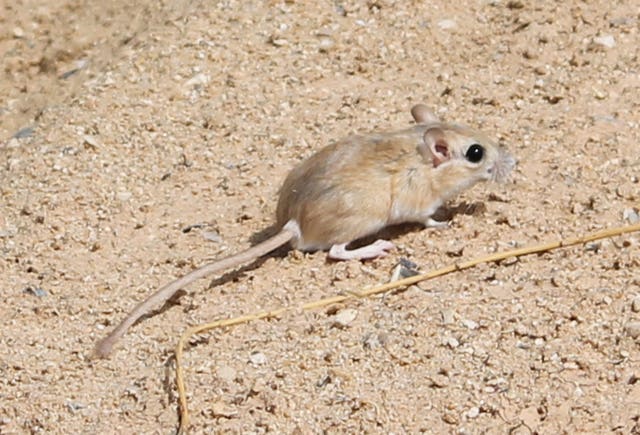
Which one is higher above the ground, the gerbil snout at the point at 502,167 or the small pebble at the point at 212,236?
the gerbil snout at the point at 502,167

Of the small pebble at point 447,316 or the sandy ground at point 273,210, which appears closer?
the sandy ground at point 273,210

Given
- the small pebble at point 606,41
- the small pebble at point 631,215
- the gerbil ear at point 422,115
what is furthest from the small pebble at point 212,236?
the small pebble at point 606,41

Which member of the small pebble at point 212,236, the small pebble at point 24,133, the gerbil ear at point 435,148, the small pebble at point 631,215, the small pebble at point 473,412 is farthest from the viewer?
the small pebble at point 24,133

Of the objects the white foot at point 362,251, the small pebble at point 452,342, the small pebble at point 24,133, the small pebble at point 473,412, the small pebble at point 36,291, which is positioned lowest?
the small pebble at point 24,133

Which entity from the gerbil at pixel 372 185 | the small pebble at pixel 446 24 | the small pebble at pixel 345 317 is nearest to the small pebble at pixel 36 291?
the gerbil at pixel 372 185

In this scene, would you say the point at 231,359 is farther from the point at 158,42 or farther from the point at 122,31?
the point at 122,31

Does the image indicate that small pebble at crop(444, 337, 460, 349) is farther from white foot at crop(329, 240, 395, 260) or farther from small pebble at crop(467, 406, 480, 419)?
white foot at crop(329, 240, 395, 260)

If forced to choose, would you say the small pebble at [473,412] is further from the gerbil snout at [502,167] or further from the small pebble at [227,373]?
the gerbil snout at [502,167]

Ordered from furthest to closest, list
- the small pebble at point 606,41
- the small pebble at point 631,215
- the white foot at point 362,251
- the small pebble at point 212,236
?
the small pebble at point 606,41 < the small pebble at point 212,236 < the white foot at point 362,251 < the small pebble at point 631,215
